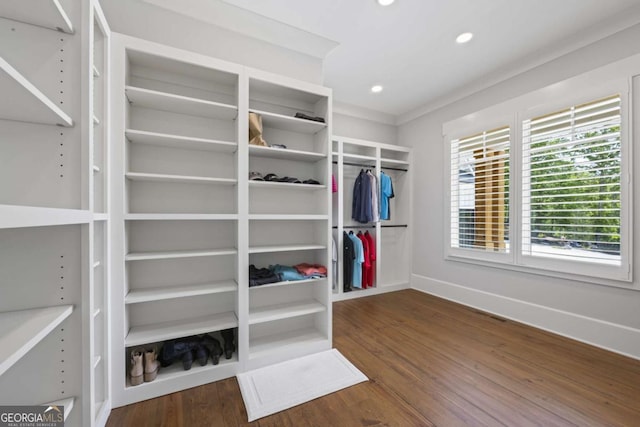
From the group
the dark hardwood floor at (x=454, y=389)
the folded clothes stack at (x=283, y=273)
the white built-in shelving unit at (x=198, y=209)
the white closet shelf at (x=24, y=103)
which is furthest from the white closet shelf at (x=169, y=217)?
the dark hardwood floor at (x=454, y=389)

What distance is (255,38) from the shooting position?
216 cm

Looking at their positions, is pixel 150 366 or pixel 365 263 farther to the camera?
pixel 365 263

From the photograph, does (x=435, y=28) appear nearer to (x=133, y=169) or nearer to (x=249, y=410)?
(x=133, y=169)

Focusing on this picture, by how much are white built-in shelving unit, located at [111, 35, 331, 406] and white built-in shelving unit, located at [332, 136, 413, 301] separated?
1.09m

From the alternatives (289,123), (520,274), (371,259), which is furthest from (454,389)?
(289,123)

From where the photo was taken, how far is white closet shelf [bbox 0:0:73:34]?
853mm

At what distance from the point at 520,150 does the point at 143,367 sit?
3810mm

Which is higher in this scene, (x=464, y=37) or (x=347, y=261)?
(x=464, y=37)

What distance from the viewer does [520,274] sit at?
107 inches

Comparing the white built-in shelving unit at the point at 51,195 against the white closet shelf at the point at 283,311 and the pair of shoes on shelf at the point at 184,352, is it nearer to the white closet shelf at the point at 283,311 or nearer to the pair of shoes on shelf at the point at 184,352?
the pair of shoes on shelf at the point at 184,352

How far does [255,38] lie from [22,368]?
8.04ft

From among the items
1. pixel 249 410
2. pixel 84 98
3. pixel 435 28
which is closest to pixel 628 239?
pixel 435 28

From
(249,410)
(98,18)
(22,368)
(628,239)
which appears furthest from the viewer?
(628,239)

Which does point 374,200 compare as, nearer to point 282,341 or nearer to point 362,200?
point 362,200
